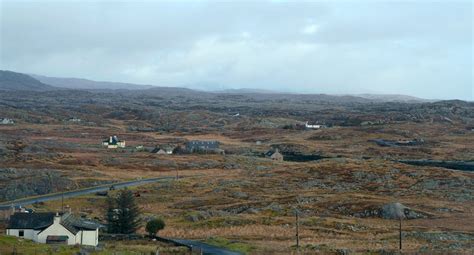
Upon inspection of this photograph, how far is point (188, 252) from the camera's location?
150 feet

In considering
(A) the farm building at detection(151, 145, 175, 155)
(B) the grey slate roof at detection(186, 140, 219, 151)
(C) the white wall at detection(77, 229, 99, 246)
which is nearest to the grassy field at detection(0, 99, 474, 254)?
(C) the white wall at detection(77, 229, 99, 246)

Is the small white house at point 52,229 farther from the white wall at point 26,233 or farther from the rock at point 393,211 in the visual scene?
the rock at point 393,211

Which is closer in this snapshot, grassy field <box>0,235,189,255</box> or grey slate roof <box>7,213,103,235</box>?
grassy field <box>0,235,189,255</box>

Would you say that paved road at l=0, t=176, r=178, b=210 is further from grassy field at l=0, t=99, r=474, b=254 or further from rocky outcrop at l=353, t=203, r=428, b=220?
rocky outcrop at l=353, t=203, r=428, b=220

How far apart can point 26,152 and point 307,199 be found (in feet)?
247

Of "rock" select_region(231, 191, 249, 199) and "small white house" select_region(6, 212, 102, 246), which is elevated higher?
"small white house" select_region(6, 212, 102, 246)

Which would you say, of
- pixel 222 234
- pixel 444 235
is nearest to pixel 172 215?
pixel 222 234

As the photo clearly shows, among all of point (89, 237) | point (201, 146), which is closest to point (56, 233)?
point (89, 237)

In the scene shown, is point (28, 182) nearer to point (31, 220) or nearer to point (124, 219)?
point (124, 219)

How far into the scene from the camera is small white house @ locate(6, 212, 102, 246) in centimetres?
4862

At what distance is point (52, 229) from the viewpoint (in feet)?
160

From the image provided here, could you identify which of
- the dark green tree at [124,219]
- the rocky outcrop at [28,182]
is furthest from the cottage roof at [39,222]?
the rocky outcrop at [28,182]

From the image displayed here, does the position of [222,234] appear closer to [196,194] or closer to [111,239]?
[111,239]

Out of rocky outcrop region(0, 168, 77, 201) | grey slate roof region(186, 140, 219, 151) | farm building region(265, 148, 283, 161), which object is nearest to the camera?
rocky outcrop region(0, 168, 77, 201)
